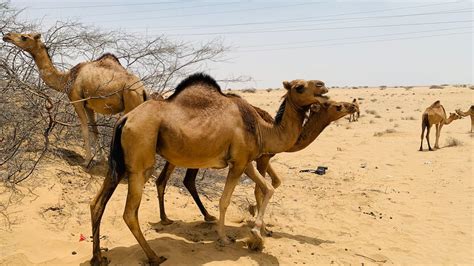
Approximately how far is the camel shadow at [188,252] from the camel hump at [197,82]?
6.40 ft

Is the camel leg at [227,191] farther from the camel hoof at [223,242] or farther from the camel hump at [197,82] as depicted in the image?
the camel hump at [197,82]

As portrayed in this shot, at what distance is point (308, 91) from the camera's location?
6008 millimetres

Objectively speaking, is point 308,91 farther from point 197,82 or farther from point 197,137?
point 197,137

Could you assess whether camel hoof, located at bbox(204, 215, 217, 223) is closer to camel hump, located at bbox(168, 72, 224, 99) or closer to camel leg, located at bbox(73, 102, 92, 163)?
camel hump, located at bbox(168, 72, 224, 99)

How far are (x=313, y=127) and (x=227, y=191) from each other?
149cm

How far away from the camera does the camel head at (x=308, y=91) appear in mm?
5984

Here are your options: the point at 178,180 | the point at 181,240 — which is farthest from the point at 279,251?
the point at 178,180

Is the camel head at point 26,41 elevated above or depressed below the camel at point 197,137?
above

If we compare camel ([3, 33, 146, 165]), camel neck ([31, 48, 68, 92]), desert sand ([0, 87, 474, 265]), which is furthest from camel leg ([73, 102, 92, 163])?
camel neck ([31, 48, 68, 92])

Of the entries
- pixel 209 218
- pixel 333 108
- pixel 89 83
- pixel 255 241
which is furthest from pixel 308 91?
pixel 89 83

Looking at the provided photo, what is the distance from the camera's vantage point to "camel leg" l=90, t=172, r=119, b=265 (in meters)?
5.29

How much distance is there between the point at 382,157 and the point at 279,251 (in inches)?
382

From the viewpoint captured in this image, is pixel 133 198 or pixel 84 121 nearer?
pixel 133 198

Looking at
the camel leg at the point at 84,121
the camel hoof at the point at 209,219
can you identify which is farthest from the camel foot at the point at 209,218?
the camel leg at the point at 84,121
